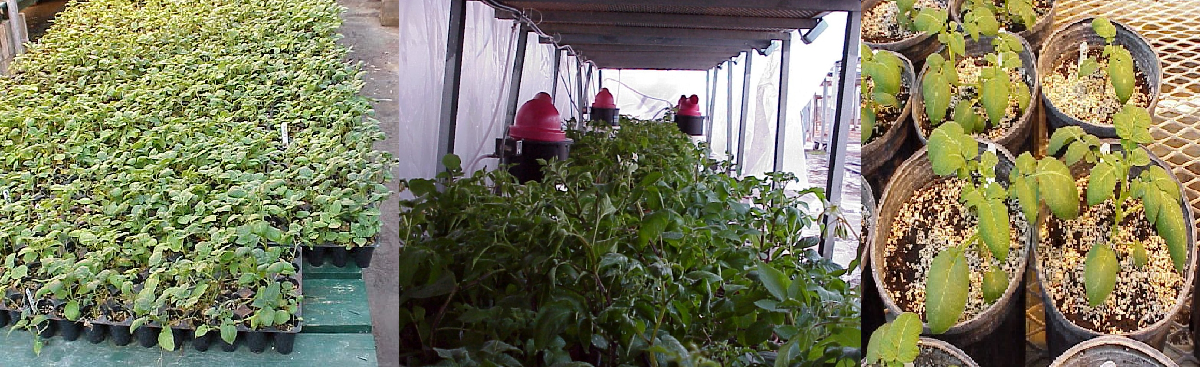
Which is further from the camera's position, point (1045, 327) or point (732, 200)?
point (732, 200)

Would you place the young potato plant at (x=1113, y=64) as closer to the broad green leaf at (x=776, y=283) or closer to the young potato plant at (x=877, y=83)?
the young potato plant at (x=877, y=83)

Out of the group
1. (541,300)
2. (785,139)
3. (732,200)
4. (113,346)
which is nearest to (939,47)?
(541,300)

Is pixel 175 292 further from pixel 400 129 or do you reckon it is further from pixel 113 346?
pixel 400 129

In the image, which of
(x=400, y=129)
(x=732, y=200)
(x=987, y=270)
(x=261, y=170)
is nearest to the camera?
(x=987, y=270)

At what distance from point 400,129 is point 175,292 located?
661 millimetres

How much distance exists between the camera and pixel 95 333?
54.0 inches

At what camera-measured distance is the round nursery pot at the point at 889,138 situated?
558mm

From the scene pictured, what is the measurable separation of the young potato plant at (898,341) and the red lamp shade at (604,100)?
2.37ft

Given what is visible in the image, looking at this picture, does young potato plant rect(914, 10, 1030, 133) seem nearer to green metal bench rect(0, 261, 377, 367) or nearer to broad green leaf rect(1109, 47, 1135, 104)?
broad green leaf rect(1109, 47, 1135, 104)

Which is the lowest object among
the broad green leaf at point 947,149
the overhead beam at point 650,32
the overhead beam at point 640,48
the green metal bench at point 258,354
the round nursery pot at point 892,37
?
the green metal bench at point 258,354

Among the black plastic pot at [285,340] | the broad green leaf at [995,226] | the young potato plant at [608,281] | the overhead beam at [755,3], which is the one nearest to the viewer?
the broad green leaf at [995,226]

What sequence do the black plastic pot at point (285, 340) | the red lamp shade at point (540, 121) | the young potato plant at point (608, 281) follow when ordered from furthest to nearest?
the black plastic pot at point (285, 340)
the red lamp shade at point (540, 121)
the young potato plant at point (608, 281)

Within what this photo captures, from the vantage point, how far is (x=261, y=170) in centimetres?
170

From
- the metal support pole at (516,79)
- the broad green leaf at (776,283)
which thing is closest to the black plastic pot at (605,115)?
the metal support pole at (516,79)
